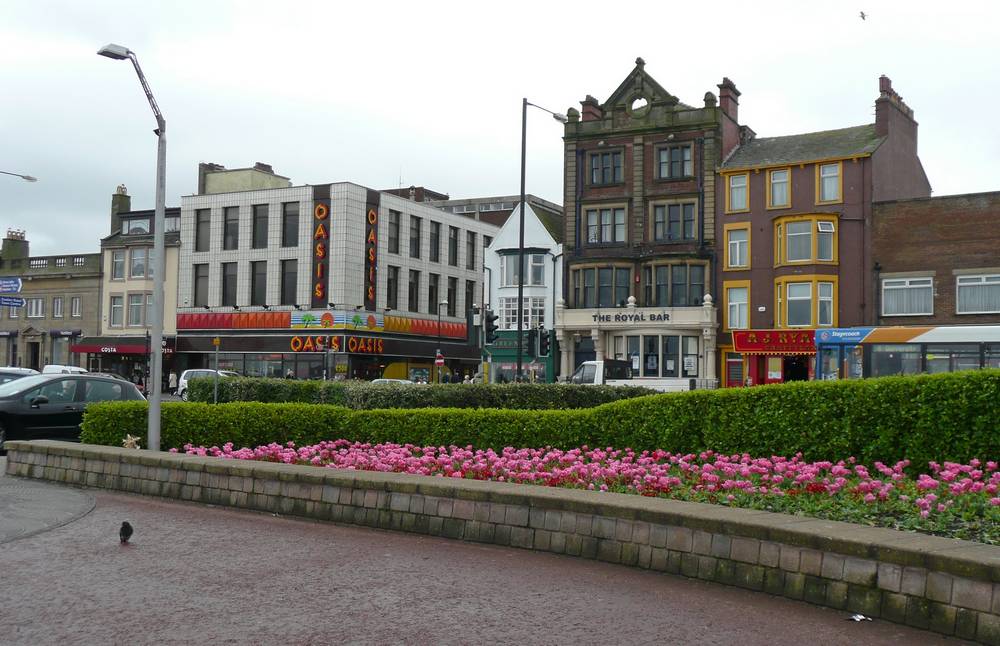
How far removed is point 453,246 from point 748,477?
57.6 meters

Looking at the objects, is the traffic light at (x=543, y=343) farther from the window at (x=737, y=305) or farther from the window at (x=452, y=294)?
the window at (x=452, y=294)

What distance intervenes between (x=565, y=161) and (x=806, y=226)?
13.0m

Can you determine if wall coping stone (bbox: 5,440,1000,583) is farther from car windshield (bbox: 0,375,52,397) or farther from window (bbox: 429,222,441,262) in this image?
window (bbox: 429,222,441,262)

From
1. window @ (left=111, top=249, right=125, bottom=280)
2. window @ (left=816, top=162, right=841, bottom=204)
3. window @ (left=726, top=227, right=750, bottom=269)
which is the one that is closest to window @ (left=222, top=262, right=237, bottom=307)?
window @ (left=111, top=249, right=125, bottom=280)

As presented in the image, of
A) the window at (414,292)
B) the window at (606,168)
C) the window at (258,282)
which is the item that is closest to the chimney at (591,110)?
the window at (606,168)

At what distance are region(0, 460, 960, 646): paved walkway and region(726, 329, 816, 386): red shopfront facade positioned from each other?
3645 cm

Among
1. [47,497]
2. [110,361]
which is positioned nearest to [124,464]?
[47,497]

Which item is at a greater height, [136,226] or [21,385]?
[136,226]

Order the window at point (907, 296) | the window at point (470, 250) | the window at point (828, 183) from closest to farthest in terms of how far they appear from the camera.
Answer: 1. the window at point (907, 296)
2. the window at point (828, 183)
3. the window at point (470, 250)

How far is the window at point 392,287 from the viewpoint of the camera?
5975 centimetres

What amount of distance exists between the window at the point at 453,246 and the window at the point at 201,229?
1574 cm

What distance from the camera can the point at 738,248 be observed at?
46.4 meters

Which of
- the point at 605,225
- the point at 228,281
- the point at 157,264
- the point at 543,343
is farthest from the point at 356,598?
the point at 228,281

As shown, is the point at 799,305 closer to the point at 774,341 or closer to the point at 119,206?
the point at 774,341
